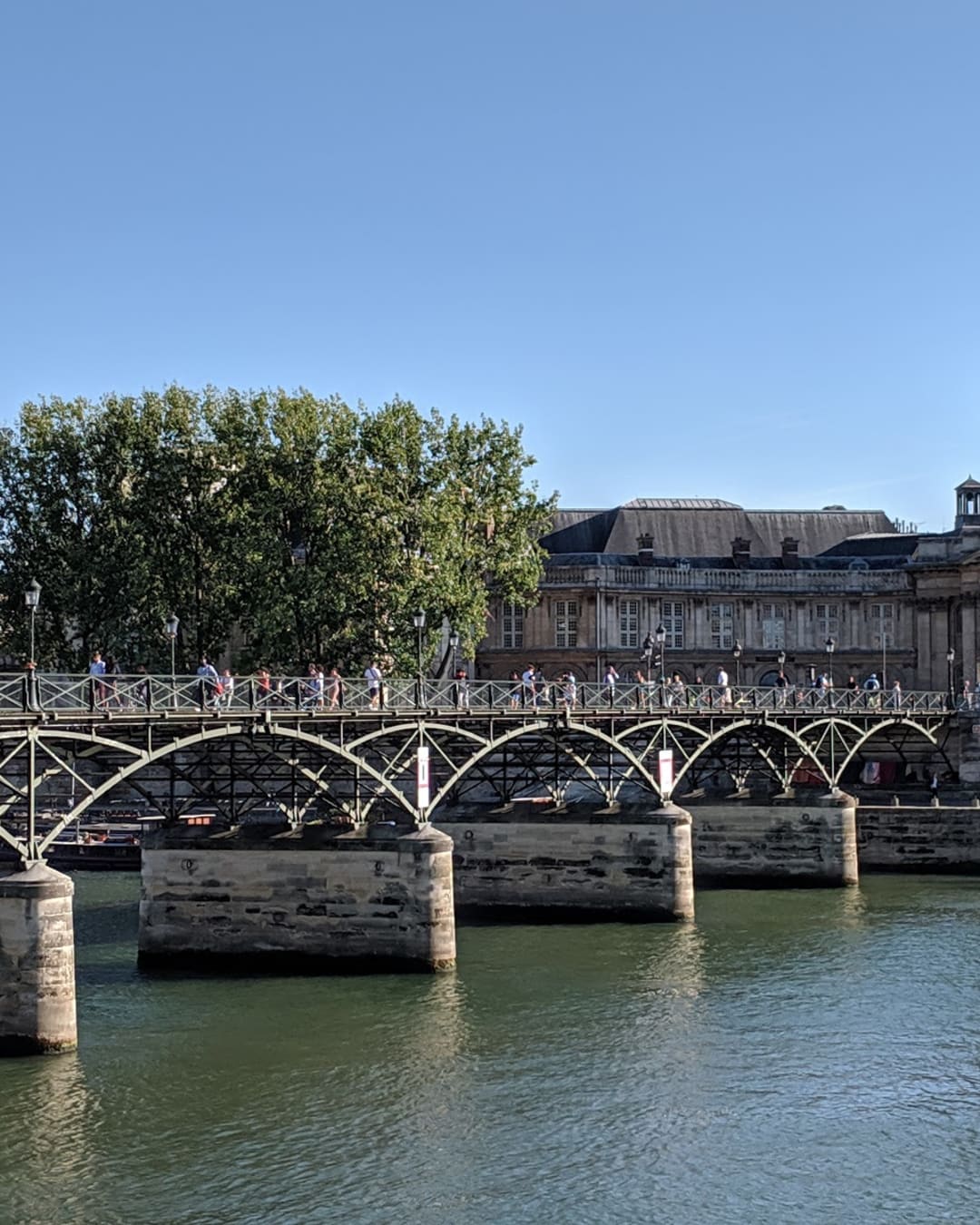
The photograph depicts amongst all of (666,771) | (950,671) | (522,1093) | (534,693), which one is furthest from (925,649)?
(522,1093)

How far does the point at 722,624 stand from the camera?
116 m

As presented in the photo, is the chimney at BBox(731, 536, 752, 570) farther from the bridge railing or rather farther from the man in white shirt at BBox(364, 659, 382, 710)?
the man in white shirt at BBox(364, 659, 382, 710)

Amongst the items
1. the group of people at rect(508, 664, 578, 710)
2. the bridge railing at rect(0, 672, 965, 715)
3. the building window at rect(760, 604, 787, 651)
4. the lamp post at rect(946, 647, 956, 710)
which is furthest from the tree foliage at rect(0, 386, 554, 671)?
the building window at rect(760, 604, 787, 651)

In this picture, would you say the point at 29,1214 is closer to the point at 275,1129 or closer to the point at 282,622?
the point at 275,1129

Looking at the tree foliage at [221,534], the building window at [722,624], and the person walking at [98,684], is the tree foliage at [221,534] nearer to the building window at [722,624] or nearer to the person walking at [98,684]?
the person walking at [98,684]

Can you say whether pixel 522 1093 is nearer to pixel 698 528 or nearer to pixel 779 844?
pixel 779 844

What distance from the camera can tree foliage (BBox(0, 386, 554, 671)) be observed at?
7344 centimetres

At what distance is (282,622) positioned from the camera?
72.1m

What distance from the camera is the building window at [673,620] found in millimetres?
114812

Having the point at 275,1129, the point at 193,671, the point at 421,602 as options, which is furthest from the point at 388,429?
the point at 275,1129

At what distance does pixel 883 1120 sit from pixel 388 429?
153 ft

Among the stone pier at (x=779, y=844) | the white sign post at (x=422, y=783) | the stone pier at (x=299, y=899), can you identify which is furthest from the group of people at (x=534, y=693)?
the stone pier at (x=779, y=844)

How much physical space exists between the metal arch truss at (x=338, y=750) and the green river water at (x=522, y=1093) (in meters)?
4.90

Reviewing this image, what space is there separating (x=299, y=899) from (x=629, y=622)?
68784 mm
